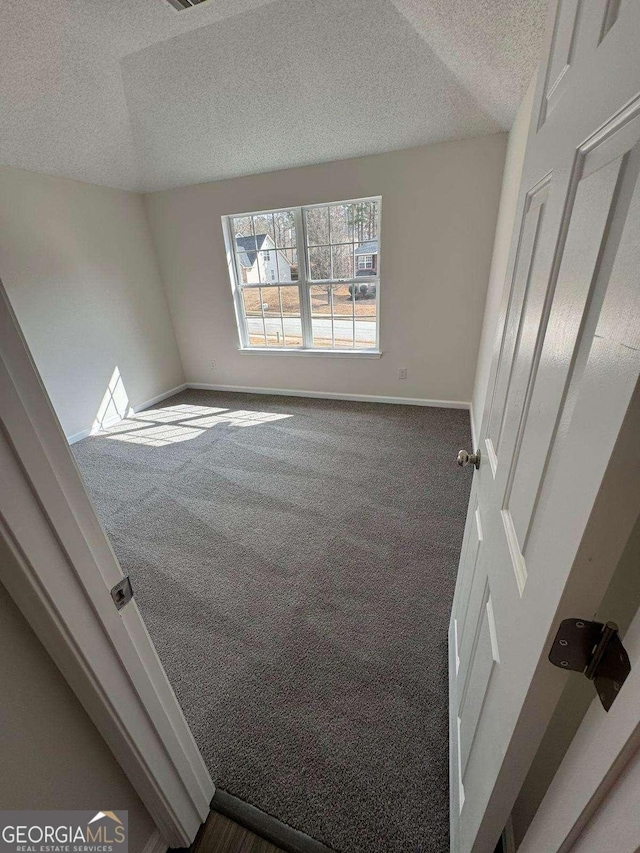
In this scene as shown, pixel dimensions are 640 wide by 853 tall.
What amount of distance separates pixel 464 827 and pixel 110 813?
83 centimetres

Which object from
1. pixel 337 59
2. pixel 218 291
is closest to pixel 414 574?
pixel 337 59

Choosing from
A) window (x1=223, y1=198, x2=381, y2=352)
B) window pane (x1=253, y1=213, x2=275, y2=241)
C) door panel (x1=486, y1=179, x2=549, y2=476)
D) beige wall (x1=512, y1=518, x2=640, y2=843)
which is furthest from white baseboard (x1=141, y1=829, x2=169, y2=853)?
window pane (x1=253, y1=213, x2=275, y2=241)

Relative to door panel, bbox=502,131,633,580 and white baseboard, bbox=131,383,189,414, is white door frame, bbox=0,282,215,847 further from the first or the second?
white baseboard, bbox=131,383,189,414

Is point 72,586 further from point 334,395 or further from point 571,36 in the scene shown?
point 334,395

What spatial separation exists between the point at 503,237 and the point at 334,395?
225 centimetres

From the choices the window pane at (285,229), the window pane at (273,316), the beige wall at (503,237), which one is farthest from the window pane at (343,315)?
the beige wall at (503,237)

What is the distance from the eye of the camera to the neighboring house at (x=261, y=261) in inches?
149

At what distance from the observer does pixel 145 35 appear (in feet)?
6.23

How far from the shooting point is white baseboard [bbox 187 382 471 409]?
12.1 ft

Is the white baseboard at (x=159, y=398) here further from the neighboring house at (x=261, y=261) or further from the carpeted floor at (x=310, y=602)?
the neighboring house at (x=261, y=261)

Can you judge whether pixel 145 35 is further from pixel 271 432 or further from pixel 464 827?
pixel 464 827

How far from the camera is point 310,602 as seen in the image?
5.46 feet

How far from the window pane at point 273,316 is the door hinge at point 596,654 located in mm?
3895

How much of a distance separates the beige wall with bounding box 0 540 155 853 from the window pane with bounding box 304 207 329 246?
3775mm
